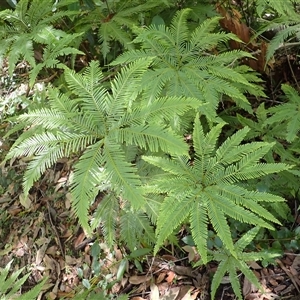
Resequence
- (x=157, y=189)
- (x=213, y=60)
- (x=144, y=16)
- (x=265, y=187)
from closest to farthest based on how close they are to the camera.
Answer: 1. (x=157, y=189)
2. (x=213, y=60)
3. (x=265, y=187)
4. (x=144, y=16)

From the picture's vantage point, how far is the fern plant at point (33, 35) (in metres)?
2.20

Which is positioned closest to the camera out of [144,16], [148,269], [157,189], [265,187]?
[157,189]

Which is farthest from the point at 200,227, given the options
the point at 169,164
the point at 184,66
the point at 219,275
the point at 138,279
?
the point at 138,279

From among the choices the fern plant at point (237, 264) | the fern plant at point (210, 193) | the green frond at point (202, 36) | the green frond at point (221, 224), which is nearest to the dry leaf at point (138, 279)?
the fern plant at point (237, 264)

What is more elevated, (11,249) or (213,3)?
(213,3)

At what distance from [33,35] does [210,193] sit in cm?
143

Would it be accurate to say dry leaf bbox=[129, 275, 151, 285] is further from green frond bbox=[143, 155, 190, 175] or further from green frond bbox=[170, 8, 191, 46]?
green frond bbox=[170, 8, 191, 46]

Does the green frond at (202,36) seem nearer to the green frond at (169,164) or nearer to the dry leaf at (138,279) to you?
the green frond at (169,164)

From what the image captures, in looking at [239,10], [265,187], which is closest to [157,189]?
[265,187]

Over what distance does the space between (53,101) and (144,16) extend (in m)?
1.28

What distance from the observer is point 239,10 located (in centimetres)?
342

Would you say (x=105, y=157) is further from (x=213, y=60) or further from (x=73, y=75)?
(x=213, y=60)

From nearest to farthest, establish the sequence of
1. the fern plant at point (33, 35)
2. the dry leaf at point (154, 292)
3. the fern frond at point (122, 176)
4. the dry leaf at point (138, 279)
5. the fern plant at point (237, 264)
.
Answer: the fern frond at point (122, 176) < the fern plant at point (33, 35) < the fern plant at point (237, 264) < the dry leaf at point (154, 292) < the dry leaf at point (138, 279)

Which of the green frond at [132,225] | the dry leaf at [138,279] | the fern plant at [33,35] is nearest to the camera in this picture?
the fern plant at [33,35]
